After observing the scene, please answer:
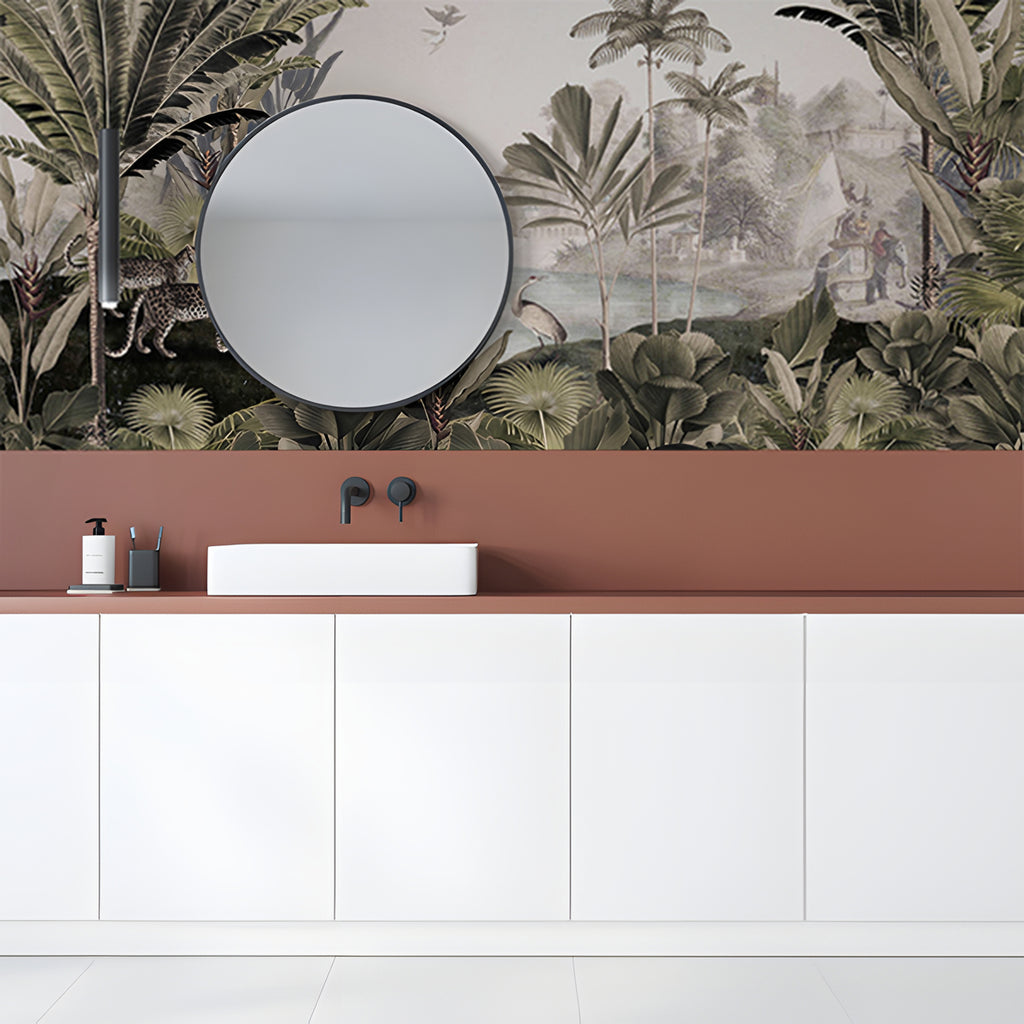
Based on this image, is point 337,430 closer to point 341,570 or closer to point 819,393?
point 341,570

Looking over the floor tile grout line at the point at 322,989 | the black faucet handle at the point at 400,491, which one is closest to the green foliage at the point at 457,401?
the black faucet handle at the point at 400,491

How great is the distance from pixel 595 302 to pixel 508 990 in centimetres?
191

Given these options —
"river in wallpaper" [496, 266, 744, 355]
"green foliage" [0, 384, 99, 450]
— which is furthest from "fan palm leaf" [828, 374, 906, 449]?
"green foliage" [0, 384, 99, 450]

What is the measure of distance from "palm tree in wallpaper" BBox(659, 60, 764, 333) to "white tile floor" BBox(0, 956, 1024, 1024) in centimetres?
181

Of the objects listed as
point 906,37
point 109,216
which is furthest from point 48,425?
point 906,37

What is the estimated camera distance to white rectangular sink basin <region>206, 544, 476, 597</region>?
2480 mm

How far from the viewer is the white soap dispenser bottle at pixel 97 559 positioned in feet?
9.07

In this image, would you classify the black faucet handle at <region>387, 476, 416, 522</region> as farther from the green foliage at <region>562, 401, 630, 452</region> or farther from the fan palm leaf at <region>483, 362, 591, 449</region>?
the green foliage at <region>562, 401, 630, 452</region>

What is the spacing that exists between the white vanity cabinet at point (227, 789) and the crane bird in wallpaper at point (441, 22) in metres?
1.84

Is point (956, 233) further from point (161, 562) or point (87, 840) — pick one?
point (87, 840)

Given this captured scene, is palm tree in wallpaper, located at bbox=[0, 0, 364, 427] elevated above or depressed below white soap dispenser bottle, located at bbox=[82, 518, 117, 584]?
above

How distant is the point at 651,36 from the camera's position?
296cm

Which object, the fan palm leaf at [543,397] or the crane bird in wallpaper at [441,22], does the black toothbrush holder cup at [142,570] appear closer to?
the fan palm leaf at [543,397]

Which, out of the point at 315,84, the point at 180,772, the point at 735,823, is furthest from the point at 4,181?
the point at 735,823
